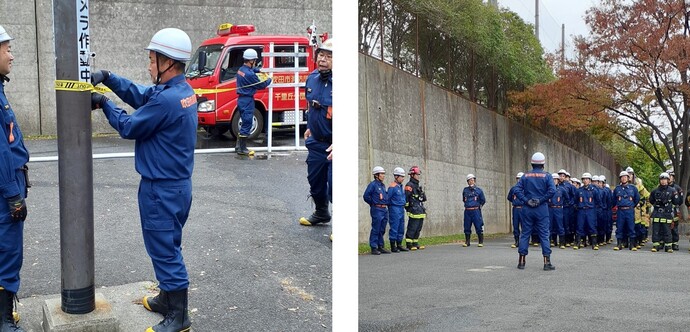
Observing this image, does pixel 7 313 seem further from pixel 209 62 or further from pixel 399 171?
pixel 209 62

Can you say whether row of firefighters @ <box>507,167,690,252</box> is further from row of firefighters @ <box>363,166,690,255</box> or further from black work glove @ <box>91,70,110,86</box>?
black work glove @ <box>91,70,110,86</box>

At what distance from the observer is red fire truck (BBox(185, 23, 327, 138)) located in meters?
8.48

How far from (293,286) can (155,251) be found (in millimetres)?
1044

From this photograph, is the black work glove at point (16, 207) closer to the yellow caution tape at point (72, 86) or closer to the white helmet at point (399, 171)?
the yellow caution tape at point (72, 86)

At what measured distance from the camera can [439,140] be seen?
3.38 m

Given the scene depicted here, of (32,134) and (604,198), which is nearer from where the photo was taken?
(604,198)

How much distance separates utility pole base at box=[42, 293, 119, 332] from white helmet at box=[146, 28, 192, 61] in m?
1.10

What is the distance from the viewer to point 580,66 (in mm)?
3684

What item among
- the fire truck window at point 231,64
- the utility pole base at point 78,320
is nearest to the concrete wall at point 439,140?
the utility pole base at point 78,320

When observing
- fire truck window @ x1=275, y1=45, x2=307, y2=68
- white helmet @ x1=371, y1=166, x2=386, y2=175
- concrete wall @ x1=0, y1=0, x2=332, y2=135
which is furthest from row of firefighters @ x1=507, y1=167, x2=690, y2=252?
concrete wall @ x1=0, y1=0, x2=332, y2=135

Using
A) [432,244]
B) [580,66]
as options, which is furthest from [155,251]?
[580,66]

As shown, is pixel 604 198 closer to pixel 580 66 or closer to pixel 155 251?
pixel 580 66

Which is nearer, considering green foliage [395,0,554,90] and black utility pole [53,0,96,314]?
black utility pole [53,0,96,314]

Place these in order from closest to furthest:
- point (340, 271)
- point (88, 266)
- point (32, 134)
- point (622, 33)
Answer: point (340, 271)
point (88, 266)
point (622, 33)
point (32, 134)
